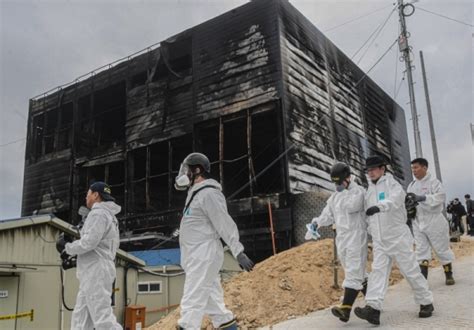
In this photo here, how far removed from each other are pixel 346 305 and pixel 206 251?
176 cm

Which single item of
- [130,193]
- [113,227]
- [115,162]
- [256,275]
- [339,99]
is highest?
[339,99]

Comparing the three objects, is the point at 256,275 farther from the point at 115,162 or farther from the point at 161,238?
Answer: the point at 115,162

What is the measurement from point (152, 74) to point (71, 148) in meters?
6.49

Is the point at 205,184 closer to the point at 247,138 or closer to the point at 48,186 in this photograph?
the point at 247,138

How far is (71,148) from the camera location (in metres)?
22.3

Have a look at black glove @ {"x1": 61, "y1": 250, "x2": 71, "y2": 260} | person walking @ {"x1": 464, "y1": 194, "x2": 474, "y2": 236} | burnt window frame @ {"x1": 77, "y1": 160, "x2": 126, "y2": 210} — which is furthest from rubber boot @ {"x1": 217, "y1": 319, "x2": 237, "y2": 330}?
burnt window frame @ {"x1": 77, "y1": 160, "x2": 126, "y2": 210}

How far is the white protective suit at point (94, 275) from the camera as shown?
423 centimetres

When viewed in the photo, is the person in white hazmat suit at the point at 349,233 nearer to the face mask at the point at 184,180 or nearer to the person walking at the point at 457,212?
the face mask at the point at 184,180

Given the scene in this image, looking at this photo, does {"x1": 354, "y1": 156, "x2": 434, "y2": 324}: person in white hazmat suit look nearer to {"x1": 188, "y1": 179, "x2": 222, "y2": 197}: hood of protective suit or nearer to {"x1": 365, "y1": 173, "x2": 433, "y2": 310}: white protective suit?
{"x1": 365, "y1": 173, "x2": 433, "y2": 310}: white protective suit

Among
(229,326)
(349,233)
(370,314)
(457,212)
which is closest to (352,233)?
(349,233)

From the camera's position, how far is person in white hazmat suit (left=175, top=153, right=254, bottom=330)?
11.9 ft

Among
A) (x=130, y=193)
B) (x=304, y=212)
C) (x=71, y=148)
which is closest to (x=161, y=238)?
(x=130, y=193)

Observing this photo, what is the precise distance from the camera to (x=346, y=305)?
4504 mm

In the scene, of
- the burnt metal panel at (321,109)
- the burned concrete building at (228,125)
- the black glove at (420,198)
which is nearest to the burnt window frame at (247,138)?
the burned concrete building at (228,125)
